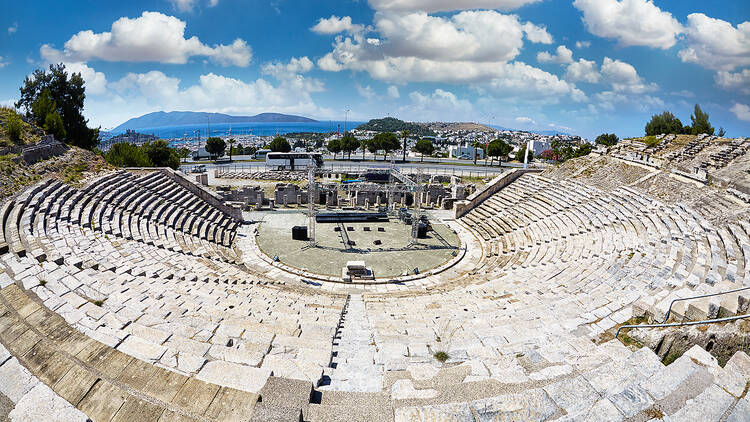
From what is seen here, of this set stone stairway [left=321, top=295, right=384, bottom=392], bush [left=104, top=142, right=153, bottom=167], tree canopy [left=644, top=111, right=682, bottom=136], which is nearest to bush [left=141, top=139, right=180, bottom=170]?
bush [left=104, top=142, right=153, bottom=167]

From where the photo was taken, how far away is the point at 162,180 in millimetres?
30906

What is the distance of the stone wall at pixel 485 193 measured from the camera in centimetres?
3503

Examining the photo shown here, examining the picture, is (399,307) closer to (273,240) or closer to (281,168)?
(273,240)

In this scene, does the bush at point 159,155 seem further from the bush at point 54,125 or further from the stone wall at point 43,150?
the stone wall at point 43,150

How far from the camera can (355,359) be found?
361 inches

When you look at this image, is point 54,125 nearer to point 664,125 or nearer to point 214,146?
point 214,146

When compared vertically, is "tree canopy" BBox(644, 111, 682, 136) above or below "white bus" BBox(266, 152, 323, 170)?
above

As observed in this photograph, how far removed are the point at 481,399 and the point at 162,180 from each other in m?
32.9

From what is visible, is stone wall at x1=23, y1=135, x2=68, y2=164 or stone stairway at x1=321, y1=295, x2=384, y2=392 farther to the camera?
stone wall at x1=23, y1=135, x2=68, y2=164

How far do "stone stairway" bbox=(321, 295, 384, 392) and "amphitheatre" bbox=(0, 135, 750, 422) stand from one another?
68mm

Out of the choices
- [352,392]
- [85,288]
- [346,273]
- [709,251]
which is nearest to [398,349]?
[352,392]

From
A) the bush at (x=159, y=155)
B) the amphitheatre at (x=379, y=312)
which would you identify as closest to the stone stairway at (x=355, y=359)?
the amphitheatre at (x=379, y=312)

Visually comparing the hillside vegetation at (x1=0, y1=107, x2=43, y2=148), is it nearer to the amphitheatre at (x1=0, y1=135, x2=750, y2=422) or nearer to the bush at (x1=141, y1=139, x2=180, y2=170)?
the amphitheatre at (x1=0, y1=135, x2=750, y2=422)

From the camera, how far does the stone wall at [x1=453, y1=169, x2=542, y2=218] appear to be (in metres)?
35.0
